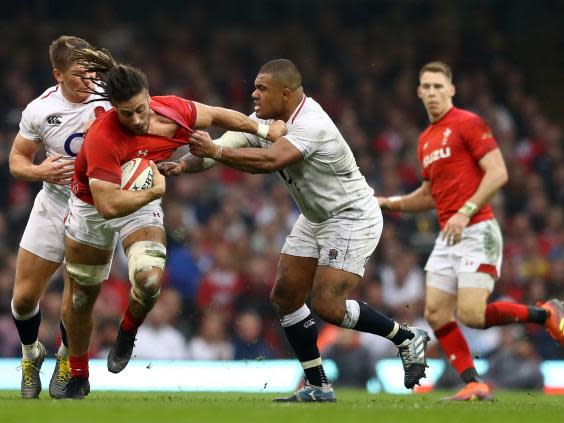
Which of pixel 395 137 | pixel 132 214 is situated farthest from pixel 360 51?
pixel 132 214

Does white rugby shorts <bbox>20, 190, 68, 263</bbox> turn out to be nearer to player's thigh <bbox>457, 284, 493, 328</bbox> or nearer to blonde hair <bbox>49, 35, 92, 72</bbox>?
blonde hair <bbox>49, 35, 92, 72</bbox>

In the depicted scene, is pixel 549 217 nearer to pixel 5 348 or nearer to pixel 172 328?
pixel 172 328

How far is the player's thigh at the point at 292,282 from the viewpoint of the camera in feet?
31.2

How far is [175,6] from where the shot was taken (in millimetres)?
20844

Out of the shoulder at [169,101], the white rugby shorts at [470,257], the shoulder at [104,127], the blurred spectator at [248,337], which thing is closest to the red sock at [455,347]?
the white rugby shorts at [470,257]

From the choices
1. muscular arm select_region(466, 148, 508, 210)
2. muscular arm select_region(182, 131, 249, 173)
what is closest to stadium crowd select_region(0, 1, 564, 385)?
muscular arm select_region(466, 148, 508, 210)

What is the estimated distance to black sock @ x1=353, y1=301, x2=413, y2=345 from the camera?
952cm

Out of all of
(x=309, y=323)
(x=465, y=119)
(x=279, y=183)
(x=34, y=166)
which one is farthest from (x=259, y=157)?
(x=279, y=183)

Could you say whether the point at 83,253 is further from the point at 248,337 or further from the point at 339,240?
the point at 248,337

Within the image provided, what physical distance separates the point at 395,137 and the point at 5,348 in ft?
23.3

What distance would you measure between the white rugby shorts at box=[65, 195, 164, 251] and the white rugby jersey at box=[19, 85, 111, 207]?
512 mm

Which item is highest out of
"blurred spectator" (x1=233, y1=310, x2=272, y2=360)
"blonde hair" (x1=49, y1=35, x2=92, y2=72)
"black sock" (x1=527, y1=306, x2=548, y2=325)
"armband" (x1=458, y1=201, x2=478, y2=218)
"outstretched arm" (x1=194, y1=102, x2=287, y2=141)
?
"blonde hair" (x1=49, y1=35, x2=92, y2=72)

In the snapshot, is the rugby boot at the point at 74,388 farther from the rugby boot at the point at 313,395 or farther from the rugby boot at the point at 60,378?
the rugby boot at the point at 313,395

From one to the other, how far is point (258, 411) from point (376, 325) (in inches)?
64.2
